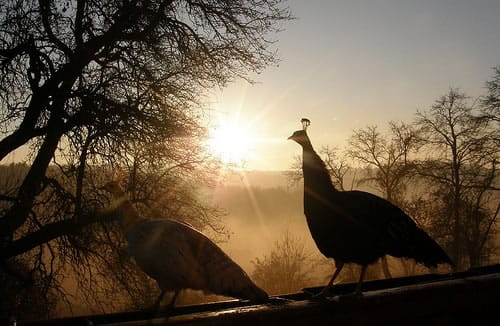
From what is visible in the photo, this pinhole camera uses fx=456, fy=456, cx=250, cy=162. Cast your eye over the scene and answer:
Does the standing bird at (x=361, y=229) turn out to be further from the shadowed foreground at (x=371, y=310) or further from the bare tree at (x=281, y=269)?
the bare tree at (x=281, y=269)

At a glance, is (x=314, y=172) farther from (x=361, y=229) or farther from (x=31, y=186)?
(x=31, y=186)

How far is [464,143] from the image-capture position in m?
26.3

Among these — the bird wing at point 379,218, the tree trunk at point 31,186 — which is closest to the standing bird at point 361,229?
the bird wing at point 379,218

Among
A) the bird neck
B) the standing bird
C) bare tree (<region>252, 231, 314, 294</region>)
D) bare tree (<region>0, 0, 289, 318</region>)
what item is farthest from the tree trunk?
bare tree (<region>252, 231, 314, 294</region>)

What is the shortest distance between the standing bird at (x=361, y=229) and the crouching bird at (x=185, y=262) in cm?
101

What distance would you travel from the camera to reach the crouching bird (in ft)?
14.2

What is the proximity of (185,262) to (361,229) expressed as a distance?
1810 millimetres

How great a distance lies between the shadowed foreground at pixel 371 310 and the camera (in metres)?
2.95

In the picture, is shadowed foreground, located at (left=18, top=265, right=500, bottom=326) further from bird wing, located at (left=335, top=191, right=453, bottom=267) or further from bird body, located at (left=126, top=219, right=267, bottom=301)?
bird wing, located at (left=335, top=191, right=453, bottom=267)

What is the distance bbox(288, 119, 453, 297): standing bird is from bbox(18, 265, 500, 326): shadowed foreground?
888 millimetres

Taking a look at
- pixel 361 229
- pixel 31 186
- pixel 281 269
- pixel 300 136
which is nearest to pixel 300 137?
pixel 300 136

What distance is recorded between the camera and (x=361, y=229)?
15.4 feet

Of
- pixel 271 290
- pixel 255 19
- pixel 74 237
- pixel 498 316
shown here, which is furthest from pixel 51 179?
pixel 271 290

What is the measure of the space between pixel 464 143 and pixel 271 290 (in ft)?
54.4
